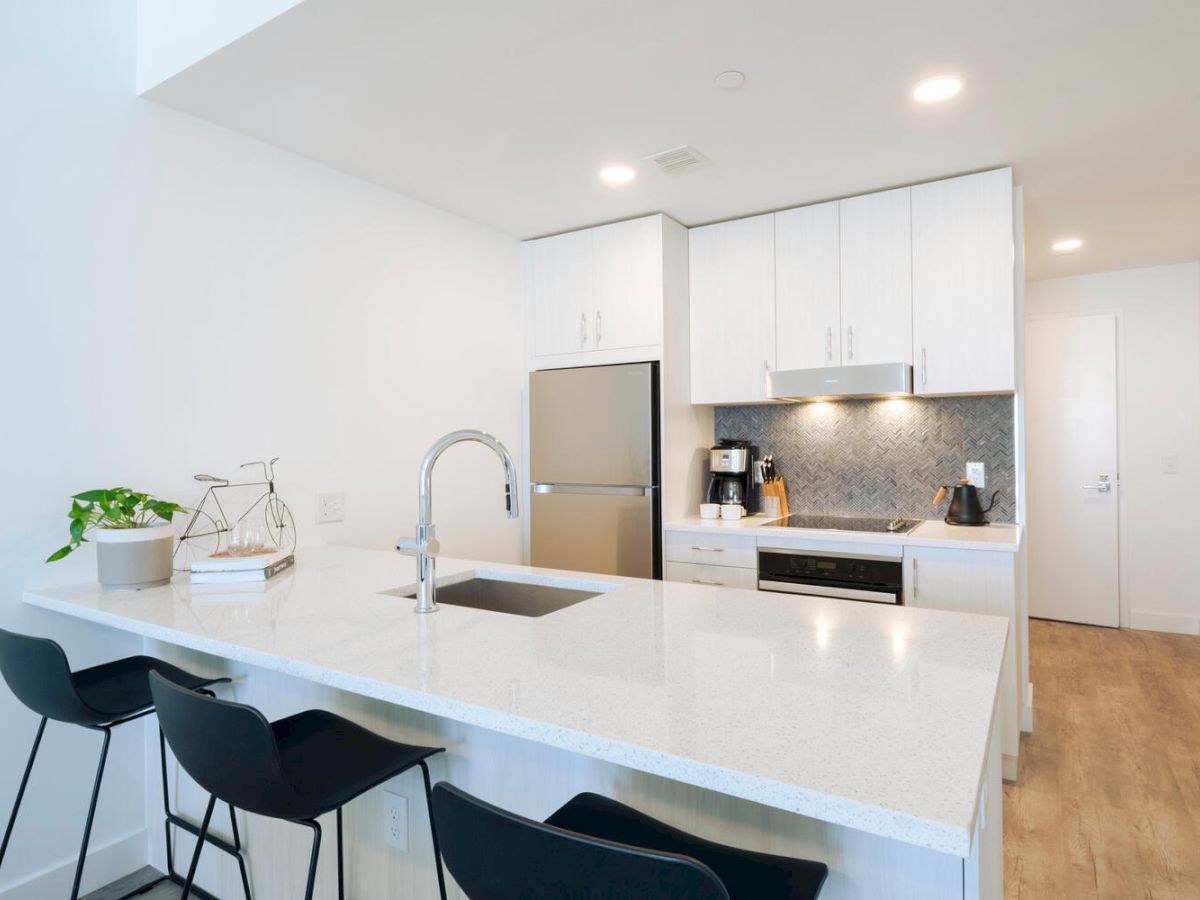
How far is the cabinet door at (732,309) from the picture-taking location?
338 centimetres

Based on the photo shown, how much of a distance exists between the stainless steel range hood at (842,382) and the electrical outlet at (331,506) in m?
1.98

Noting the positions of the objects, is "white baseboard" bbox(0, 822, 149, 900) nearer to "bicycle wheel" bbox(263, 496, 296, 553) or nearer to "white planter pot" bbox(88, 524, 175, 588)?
"white planter pot" bbox(88, 524, 175, 588)

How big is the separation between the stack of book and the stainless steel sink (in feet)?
1.67

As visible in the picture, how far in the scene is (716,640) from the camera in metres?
1.38

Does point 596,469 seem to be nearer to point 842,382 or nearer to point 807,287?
point 842,382

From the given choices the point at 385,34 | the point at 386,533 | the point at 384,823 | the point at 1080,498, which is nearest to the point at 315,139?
the point at 385,34

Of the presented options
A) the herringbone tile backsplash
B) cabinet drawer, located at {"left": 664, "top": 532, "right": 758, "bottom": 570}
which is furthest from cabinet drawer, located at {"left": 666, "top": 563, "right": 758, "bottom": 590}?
the herringbone tile backsplash

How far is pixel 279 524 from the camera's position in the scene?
2.55 m

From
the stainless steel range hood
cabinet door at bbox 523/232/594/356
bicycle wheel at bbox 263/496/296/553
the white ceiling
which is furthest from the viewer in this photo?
cabinet door at bbox 523/232/594/356

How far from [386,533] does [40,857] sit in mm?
1444

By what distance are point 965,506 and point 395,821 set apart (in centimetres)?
268

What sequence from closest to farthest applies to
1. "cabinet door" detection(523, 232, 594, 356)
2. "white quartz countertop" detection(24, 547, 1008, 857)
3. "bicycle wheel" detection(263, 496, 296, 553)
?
"white quartz countertop" detection(24, 547, 1008, 857), "bicycle wheel" detection(263, 496, 296, 553), "cabinet door" detection(523, 232, 594, 356)

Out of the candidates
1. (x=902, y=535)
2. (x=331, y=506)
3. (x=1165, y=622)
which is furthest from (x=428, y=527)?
(x=1165, y=622)

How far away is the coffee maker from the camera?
357 centimetres
